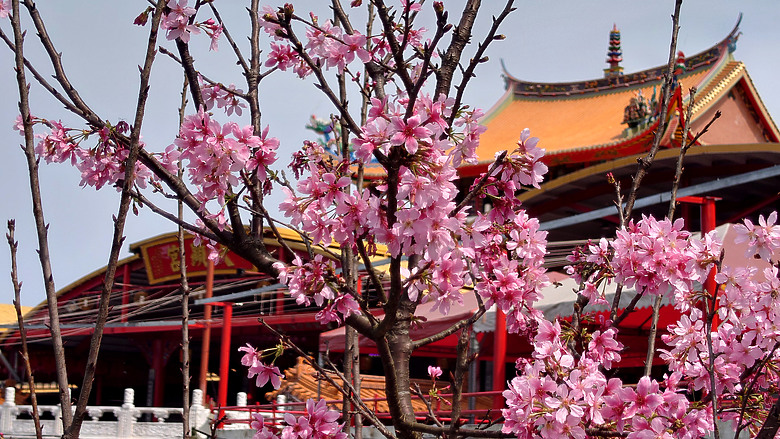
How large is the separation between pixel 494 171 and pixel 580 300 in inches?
37.9

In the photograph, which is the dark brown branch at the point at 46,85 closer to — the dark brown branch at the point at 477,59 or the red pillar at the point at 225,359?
the dark brown branch at the point at 477,59

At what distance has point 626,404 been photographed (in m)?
2.19

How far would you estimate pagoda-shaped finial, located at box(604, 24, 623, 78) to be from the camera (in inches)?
965

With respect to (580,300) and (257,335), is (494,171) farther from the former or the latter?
(257,335)

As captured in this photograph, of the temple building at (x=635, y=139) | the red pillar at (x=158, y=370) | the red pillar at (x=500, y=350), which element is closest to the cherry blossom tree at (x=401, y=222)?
the temple building at (x=635, y=139)

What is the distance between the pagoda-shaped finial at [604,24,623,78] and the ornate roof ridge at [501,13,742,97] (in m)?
0.69

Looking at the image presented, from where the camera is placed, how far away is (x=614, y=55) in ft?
81.7

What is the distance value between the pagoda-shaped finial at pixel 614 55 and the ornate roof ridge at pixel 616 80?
0.69m

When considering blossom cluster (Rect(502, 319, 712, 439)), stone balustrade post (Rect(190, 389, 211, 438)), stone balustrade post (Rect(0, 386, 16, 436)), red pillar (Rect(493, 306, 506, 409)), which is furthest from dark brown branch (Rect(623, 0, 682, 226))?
stone balustrade post (Rect(0, 386, 16, 436))

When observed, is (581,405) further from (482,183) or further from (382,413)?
(382,413)

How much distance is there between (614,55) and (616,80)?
1636 millimetres

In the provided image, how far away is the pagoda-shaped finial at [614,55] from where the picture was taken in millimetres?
24500

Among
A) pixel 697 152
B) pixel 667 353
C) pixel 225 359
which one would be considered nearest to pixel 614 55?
pixel 697 152

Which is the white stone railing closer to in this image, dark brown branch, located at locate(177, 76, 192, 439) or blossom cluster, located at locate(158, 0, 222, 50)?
dark brown branch, located at locate(177, 76, 192, 439)
